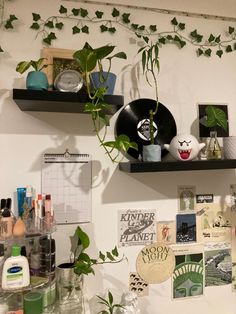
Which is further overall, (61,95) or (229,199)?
(229,199)

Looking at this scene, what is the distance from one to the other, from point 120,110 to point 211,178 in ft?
1.95

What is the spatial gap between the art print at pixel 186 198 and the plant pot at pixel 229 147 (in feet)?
0.78

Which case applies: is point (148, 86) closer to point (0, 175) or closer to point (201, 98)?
point (201, 98)

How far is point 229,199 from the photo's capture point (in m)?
1.47

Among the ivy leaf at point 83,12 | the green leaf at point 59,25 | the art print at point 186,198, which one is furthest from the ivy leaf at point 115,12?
the art print at point 186,198

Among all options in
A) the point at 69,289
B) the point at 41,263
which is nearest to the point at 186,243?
the point at 69,289

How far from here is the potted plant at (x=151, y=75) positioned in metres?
1.21

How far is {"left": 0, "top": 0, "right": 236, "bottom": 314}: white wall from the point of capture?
48.3 inches

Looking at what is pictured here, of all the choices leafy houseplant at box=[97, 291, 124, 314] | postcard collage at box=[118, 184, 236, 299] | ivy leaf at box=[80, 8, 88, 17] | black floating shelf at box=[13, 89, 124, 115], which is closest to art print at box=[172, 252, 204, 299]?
postcard collage at box=[118, 184, 236, 299]

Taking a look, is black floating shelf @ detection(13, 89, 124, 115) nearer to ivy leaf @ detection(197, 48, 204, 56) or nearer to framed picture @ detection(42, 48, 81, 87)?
framed picture @ detection(42, 48, 81, 87)

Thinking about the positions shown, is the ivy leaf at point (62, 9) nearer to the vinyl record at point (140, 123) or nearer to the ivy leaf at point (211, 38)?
the vinyl record at point (140, 123)

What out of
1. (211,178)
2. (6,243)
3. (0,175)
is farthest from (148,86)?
(6,243)

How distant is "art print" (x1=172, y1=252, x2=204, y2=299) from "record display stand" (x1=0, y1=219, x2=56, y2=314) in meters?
0.62

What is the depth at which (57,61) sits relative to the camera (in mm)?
1243
